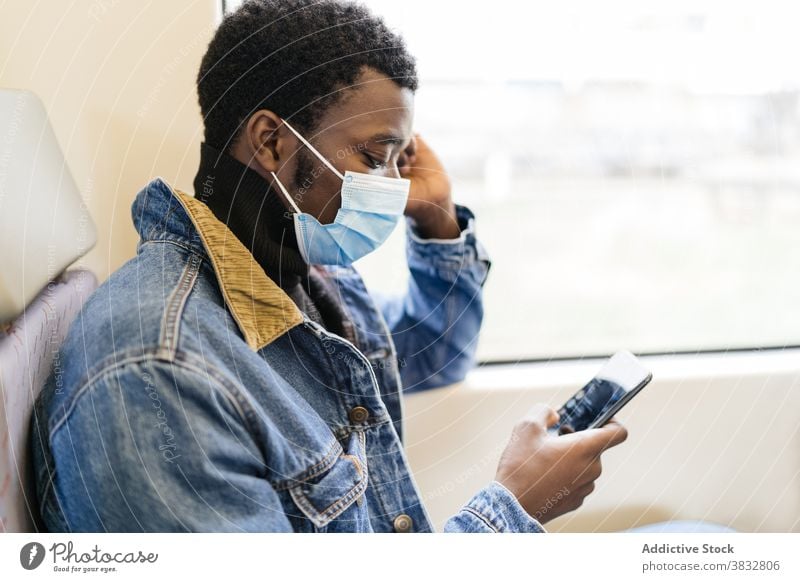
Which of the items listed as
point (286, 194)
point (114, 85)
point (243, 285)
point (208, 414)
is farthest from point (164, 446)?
point (114, 85)

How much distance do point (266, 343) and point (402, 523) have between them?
229 millimetres

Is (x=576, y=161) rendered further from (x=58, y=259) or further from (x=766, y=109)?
(x=58, y=259)

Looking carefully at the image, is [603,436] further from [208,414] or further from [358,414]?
[208,414]

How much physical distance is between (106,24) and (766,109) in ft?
2.41

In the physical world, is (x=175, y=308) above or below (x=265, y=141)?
below

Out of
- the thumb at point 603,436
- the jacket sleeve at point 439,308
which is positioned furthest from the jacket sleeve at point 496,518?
the jacket sleeve at point 439,308

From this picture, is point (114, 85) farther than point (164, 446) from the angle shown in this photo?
Yes

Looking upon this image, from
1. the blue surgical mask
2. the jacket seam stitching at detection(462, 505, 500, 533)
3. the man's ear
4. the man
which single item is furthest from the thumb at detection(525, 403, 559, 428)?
the man's ear

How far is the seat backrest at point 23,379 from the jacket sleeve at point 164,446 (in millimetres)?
44

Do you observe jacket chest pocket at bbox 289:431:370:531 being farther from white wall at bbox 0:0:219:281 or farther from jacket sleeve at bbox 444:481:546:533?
white wall at bbox 0:0:219:281

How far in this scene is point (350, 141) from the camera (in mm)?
664

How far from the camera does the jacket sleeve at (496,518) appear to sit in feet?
2.27

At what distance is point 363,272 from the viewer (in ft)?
2.89
